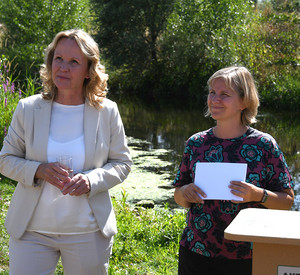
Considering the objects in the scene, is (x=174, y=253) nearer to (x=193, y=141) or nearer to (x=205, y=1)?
(x=193, y=141)

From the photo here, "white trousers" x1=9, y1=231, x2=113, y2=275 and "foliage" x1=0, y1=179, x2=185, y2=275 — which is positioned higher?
"white trousers" x1=9, y1=231, x2=113, y2=275

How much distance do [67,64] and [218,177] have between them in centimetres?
90

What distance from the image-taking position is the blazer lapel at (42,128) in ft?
8.44

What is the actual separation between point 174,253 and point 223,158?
90.9 inches

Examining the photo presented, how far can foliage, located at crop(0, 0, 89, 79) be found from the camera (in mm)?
23375

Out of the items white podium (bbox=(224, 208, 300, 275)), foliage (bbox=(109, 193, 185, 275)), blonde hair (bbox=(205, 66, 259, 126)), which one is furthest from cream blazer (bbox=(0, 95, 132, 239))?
foliage (bbox=(109, 193, 185, 275))

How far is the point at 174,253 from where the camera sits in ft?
15.4

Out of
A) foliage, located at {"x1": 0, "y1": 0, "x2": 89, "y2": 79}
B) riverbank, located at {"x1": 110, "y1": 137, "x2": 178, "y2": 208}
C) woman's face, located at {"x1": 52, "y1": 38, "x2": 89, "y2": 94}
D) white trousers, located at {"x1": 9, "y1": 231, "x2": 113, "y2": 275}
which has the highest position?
foliage, located at {"x1": 0, "y1": 0, "x2": 89, "y2": 79}

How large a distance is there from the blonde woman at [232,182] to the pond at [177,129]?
19.8 ft

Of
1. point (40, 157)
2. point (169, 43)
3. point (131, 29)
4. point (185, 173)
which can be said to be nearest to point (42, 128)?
point (40, 157)

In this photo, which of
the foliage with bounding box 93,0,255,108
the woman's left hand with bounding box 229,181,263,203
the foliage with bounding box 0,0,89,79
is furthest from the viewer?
the foliage with bounding box 0,0,89,79

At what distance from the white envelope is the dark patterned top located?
0.12 metres

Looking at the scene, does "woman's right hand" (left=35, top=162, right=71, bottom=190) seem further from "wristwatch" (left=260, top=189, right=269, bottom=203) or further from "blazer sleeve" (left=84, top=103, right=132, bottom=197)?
"wristwatch" (left=260, top=189, right=269, bottom=203)

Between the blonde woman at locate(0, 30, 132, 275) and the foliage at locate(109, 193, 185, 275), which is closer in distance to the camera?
the blonde woman at locate(0, 30, 132, 275)
